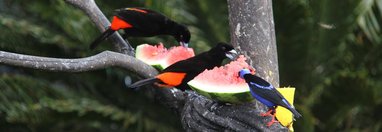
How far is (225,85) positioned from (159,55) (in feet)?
1.81

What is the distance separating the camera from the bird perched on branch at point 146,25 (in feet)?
10.1

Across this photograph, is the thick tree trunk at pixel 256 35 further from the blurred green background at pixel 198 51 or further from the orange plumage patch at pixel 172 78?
the blurred green background at pixel 198 51

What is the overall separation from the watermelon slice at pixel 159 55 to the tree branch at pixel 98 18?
6cm

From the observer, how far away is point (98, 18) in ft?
9.47

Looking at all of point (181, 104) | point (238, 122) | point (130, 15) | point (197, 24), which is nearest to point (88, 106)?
point (197, 24)

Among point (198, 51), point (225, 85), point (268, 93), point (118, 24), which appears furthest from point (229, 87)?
point (198, 51)

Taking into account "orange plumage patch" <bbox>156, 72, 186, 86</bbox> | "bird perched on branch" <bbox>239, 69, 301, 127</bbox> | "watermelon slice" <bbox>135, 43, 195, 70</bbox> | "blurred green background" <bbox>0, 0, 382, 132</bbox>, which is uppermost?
"bird perched on branch" <bbox>239, 69, 301, 127</bbox>

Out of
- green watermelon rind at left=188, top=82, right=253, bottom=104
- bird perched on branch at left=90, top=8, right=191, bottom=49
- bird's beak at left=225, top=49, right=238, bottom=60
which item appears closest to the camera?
green watermelon rind at left=188, top=82, right=253, bottom=104

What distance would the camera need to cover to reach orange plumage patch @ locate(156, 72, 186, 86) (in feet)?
8.35

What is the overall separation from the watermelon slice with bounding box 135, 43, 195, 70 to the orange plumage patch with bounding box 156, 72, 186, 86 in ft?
0.60

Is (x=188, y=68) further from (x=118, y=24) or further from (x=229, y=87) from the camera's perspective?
(x=118, y=24)

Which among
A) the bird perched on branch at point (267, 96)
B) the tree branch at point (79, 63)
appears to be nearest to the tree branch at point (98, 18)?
the tree branch at point (79, 63)

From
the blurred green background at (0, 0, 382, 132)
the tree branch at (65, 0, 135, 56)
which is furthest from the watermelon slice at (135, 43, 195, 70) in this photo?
the blurred green background at (0, 0, 382, 132)

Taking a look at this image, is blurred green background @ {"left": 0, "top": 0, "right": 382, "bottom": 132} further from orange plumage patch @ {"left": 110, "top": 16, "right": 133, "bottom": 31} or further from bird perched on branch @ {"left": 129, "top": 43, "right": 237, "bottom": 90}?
bird perched on branch @ {"left": 129, "top": 43, "right": 237, "bottom": 90}
